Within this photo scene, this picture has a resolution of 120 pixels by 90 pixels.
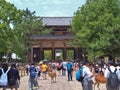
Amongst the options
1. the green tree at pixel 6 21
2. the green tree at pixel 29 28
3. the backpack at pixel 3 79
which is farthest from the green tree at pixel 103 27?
the backpack at pixel 3 79

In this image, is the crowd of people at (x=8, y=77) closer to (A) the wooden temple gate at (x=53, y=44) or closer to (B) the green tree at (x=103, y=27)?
(B) the green tree at (x=103, y=27)

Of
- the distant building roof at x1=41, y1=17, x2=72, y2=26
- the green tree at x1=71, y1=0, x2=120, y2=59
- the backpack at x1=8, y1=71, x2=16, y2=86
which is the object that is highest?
the distant building roof at x1=41, y1=17, x2=72, y2=26

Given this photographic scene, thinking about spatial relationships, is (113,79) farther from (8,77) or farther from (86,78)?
(8,77)

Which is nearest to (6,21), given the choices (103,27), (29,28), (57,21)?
(103,27)

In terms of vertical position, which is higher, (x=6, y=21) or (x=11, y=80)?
(x=6, y=21)

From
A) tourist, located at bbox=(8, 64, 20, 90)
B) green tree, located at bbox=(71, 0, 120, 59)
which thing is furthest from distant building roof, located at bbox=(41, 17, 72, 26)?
tourist, located at bbox=(8, 64, 20, 90)

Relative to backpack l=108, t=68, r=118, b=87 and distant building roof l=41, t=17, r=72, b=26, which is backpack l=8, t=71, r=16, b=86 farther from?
distant building roof l=41, t=17, r=72, b=26

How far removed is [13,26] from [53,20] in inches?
1880

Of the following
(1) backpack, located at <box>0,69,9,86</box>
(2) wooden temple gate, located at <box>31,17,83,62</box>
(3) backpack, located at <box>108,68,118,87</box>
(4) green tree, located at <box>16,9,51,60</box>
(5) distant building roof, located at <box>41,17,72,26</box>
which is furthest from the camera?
(5) distant building roof, located at <box>41,17,72,26</box>

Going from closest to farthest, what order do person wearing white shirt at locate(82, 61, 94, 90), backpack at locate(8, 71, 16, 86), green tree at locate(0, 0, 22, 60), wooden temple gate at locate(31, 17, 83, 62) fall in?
1. person wearing white shirt at locate(82, 61, 94, 90)
2. backpack at locate(8, 71, 16, 86)
3. green tree at locate(0, 0, 22, 60)
4. wooden temple gate at locate(31, 17, 83, 62)

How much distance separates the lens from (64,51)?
88625 mm

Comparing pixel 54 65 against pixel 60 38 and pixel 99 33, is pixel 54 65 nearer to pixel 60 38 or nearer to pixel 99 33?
pixel 99 33

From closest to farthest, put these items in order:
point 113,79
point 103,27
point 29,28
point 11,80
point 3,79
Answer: point 113,79 → point 3,79 → point 11,80 → point 103,27 → point 29,28

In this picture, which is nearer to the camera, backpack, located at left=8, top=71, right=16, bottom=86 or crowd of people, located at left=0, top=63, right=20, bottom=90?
crowd of people, located at left=0, top=63, right=20, bottom=90
